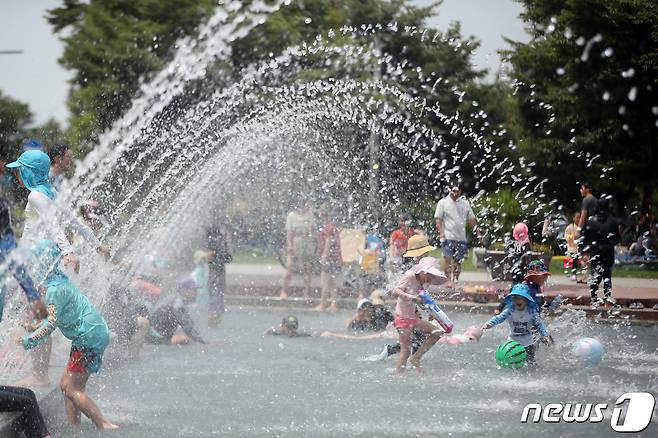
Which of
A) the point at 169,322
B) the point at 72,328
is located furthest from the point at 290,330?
the point at 72,328

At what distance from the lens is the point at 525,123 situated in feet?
132

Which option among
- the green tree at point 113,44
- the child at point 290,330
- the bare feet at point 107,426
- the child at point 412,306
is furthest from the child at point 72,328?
the green tree at point 113,44

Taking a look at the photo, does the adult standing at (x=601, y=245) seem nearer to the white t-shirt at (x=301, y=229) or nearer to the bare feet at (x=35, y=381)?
the white t-shirt at (x=301, y=229)

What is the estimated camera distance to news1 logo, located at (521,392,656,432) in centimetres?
731

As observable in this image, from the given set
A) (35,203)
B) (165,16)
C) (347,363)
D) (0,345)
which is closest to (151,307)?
(347,363)

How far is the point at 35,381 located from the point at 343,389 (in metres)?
2.54

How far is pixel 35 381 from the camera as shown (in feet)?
25.3

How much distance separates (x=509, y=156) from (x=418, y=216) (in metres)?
17.7

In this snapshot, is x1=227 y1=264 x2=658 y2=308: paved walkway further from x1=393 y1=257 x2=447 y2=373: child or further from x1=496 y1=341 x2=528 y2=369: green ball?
x1=393 y1=257 x2=447 y2=373: child

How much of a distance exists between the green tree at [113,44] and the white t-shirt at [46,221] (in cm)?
2713

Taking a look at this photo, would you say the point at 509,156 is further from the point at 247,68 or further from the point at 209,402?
the point at 209,402

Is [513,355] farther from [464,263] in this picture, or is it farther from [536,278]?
[464,263]

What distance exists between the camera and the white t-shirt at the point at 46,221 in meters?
7.09

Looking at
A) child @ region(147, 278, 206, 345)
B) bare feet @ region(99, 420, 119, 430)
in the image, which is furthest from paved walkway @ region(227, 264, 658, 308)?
bare feet @ region(99, 420, 119, 430)
